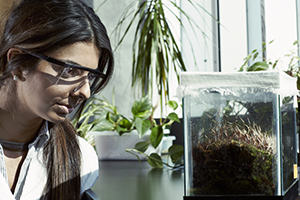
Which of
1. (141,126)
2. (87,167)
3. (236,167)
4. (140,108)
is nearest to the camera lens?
(236,167)

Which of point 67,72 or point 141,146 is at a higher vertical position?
point 67,72

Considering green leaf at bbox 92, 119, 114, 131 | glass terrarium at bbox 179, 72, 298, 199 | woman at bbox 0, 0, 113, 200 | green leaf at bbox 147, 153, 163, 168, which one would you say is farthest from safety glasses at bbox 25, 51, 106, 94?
green leaf at bbox 92, 119, 114, 131

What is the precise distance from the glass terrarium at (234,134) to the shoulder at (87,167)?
0.34 meters

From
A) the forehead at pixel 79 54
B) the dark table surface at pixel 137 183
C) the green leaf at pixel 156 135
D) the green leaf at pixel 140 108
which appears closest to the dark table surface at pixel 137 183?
the dark table surface at pixel 137 183

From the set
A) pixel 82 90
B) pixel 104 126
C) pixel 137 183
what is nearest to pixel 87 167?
pixel 137 183

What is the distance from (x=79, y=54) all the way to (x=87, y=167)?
34cm

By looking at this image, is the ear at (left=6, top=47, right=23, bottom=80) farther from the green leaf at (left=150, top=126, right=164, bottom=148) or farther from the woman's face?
the green leaf at (left=150, top=126, right=164, bottom=148)

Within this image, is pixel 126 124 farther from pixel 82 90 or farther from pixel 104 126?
pixel 82 90

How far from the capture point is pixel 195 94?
1.97ft

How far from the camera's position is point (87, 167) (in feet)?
2.84

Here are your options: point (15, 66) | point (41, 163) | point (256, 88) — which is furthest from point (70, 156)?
point (256, 88)

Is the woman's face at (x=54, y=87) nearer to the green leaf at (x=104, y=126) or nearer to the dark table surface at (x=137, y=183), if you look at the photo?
the dark table surface at (x=137, y=183)

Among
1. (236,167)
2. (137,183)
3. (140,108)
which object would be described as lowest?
(137,183)

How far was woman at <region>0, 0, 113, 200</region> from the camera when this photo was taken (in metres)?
0.66
